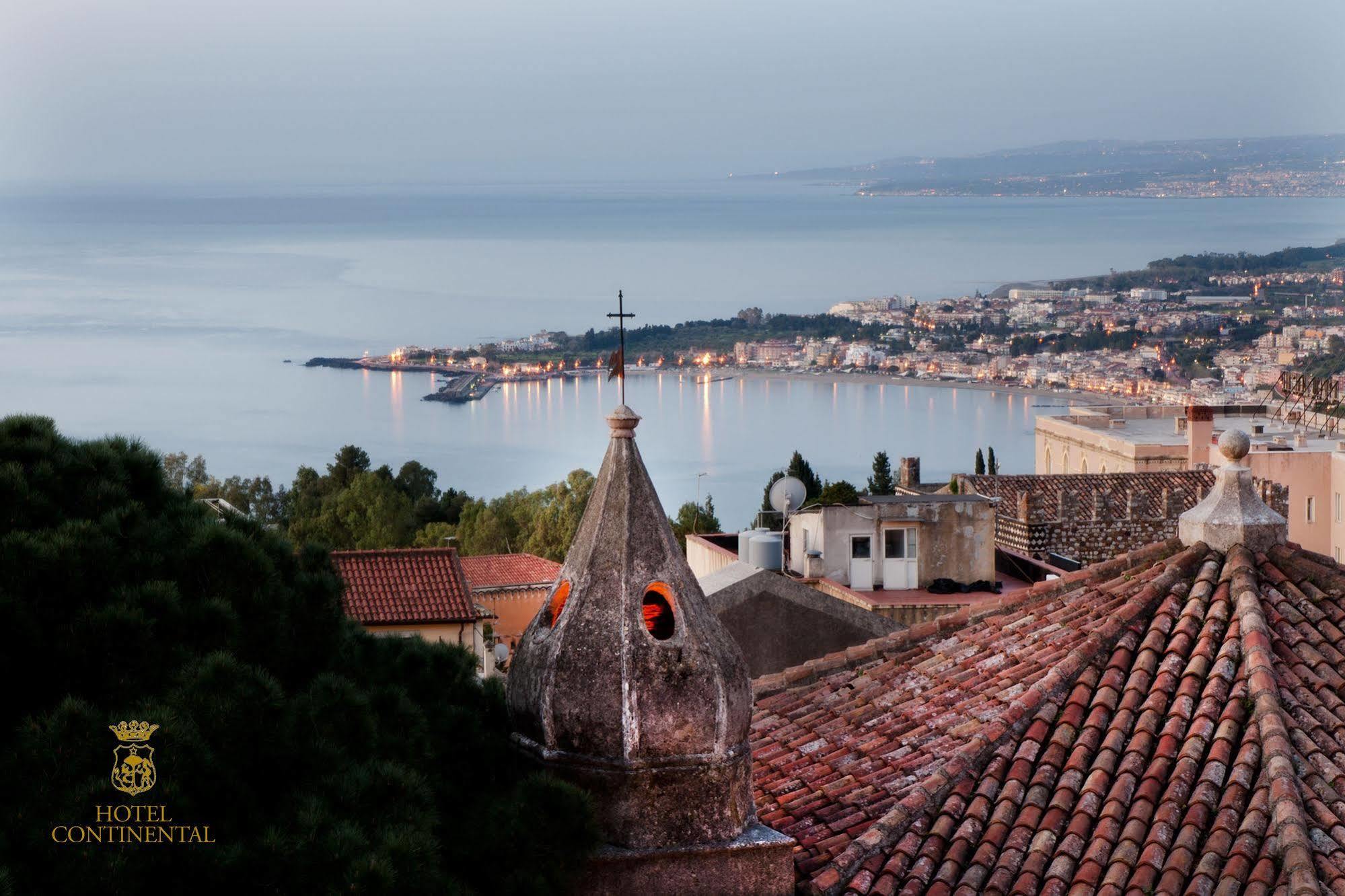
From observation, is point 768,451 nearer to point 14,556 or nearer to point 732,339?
point 732,339

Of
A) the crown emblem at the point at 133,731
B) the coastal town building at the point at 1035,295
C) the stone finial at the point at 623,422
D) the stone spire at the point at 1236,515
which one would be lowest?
the crown emblem at the point at 133,731

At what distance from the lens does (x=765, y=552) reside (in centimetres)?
1836

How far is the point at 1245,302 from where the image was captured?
131125mm

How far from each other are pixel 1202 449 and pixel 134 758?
129 ft

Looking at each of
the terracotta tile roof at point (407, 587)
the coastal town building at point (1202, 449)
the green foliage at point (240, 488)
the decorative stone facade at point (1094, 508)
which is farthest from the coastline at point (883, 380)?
the terracotta tile roof at point (407, 587)

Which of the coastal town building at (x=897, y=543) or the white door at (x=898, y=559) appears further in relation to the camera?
the white door at (x=898, y=559)

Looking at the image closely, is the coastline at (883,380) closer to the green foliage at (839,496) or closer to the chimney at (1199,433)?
the chimney at (1199,433)

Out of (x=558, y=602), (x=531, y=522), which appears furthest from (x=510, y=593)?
(x=558, y=602)

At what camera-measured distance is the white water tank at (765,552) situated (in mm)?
18312

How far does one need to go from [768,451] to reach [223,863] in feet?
246

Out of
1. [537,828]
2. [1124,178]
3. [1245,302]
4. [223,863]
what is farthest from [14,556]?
[1124,178]

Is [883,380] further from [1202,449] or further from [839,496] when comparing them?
[839,496]

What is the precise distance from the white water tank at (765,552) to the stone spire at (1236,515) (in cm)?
896

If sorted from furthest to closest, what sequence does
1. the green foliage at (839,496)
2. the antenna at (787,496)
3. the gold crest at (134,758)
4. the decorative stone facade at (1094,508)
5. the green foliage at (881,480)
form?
the green foliage at (881,480)
the decorative stone facade at (1094,508)
the green foliage at (839,496)
the antenna at (787,496)
the gold crest at (134,758)
